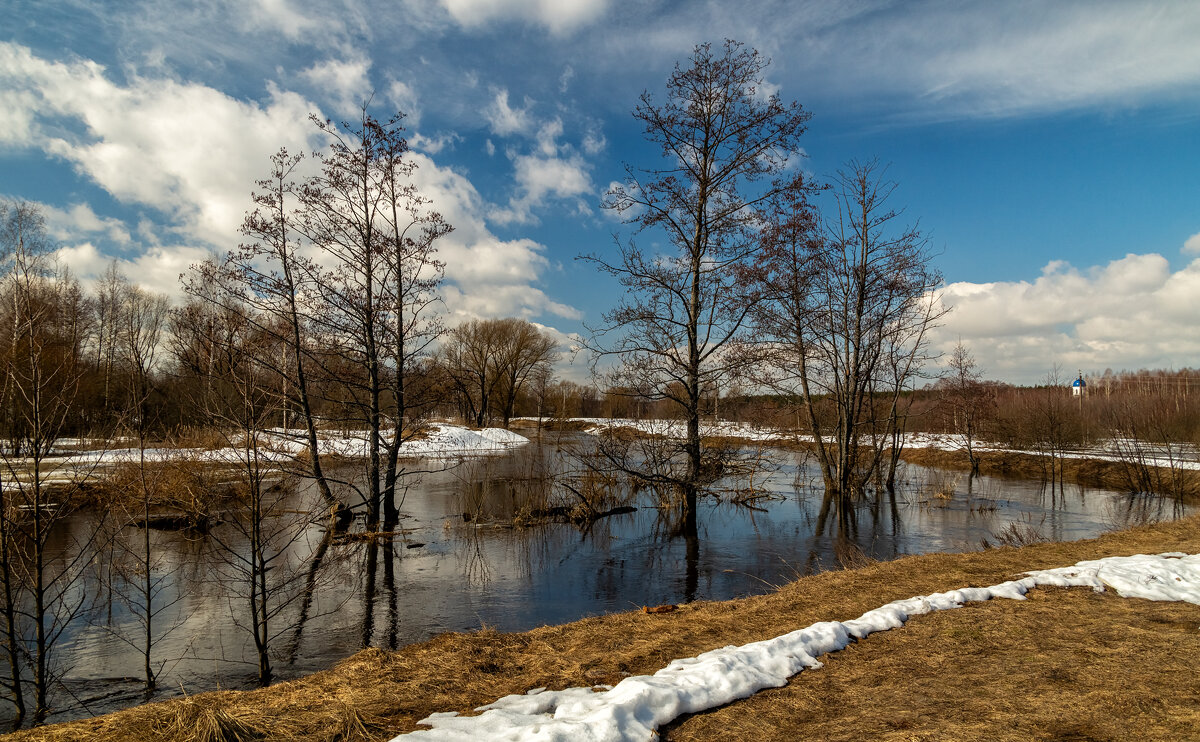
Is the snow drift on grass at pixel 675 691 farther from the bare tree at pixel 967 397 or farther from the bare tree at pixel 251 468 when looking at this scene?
the bare tree at pixel 967 397

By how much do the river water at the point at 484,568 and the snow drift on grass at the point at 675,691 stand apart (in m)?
2.95

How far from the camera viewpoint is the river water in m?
7.03

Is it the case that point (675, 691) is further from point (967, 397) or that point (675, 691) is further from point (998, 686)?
point (967, 397)

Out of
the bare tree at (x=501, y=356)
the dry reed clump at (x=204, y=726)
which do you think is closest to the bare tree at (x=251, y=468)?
the dry reed clump at (x=204, y=726)

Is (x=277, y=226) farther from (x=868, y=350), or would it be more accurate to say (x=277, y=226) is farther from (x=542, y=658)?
(x=868, y=350)

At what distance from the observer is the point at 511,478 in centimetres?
1905

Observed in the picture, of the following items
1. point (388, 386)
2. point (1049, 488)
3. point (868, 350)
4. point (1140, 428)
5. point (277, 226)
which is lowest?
point (1049, 488)

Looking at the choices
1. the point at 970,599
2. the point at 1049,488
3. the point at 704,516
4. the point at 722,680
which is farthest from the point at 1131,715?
the point at 1049,488

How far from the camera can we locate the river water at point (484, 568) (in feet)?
23.1

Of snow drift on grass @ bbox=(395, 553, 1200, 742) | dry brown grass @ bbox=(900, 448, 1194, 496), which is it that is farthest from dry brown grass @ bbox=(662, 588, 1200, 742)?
dry brown grass @ bbox=(900, 448, 1194, 496)

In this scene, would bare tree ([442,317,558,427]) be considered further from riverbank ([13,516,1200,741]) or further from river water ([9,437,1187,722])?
riverbank ([13,516,1200,741])

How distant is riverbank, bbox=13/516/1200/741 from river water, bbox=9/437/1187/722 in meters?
1.52

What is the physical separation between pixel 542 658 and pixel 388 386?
968 cm

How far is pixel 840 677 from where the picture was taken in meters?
4.68
